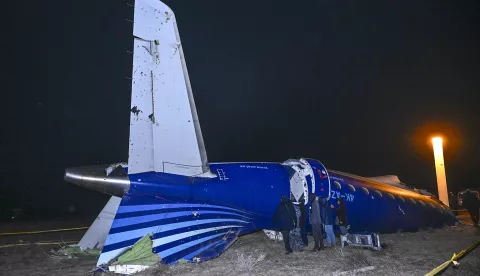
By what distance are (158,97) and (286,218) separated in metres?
5.69

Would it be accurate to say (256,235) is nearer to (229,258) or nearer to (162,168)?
(229,258)

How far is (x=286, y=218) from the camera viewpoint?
10.5 metres

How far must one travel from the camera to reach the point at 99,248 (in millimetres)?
10070

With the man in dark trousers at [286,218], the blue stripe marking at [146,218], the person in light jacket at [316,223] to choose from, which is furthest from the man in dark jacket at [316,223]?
the blue stripe marking at [146,218]

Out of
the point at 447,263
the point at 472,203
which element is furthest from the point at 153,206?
the point at 472,203

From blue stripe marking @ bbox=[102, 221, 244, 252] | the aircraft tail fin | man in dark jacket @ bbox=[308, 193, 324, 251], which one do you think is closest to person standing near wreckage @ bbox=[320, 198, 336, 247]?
man in dark jacket @ bbox=[308, 193, 324, 251]

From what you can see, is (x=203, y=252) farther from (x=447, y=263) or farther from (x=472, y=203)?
(x=472, y=203)

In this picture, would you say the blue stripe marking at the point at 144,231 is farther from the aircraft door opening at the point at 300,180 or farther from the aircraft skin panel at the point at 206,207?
the aircraft door opening at the point at 300,180

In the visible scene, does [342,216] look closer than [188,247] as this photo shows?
No

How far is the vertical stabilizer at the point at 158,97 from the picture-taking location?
7434 millimetres

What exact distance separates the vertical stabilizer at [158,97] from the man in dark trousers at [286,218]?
395cm

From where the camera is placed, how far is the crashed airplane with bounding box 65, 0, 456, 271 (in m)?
7.55

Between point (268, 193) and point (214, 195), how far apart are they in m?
2.32

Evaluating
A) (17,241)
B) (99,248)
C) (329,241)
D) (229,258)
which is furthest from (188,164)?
(17,241)
